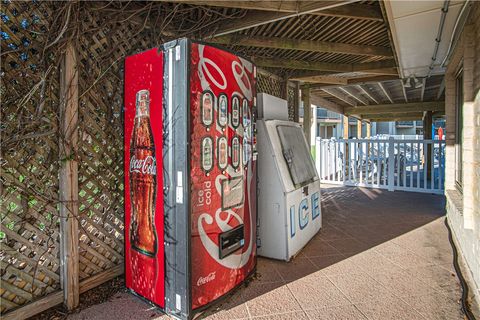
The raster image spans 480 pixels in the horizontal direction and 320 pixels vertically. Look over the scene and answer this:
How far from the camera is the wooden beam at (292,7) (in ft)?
9.59

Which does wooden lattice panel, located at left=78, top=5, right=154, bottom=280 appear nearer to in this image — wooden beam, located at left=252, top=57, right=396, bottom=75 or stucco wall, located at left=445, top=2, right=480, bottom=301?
wooden beam, located at left=252, top=57, right=396, bottom=75

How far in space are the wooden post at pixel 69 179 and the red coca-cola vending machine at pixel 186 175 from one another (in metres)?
0.42

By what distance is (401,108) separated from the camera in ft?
36.7

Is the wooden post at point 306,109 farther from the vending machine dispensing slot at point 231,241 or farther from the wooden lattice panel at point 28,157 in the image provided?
the wooden lattice panel at point 28,157

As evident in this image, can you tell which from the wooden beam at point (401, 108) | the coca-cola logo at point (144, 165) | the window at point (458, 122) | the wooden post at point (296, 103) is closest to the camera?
the coca-cola logo at point (144, 165)

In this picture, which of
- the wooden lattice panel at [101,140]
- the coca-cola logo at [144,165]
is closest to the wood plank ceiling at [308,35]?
the wooden lattice panel at [101,140]

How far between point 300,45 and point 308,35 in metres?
0.18

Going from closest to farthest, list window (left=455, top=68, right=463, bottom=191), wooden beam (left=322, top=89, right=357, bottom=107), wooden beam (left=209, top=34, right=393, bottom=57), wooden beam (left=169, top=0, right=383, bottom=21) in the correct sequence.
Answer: wooden beam (left=169, top=0, right=383, bottom=21) → wooden beam (left=209, top=34, right=393, bottom=57) → window (left=455, top=68, right=463, bottom=191) → wooden beam (left=322, top=89, right=357, bottom=107)

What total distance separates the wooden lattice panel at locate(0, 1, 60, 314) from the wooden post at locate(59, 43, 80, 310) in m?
0.06

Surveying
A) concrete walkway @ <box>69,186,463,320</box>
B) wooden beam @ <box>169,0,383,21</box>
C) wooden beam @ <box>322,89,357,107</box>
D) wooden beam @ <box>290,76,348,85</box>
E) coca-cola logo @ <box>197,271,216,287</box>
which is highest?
wooden beam @ <box>322,89,357,107</box>

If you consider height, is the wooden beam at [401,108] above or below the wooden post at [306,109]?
above

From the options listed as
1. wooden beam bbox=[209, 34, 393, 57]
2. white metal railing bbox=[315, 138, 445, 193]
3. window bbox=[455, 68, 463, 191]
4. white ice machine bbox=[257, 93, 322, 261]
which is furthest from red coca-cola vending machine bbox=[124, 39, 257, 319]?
white metal railing bbox=[315, 138, 445, 193]

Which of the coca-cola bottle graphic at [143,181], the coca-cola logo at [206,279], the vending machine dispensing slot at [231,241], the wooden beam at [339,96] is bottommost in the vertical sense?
the coca-cola logo at [206,279]

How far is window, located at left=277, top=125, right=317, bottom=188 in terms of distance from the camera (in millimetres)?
3500
